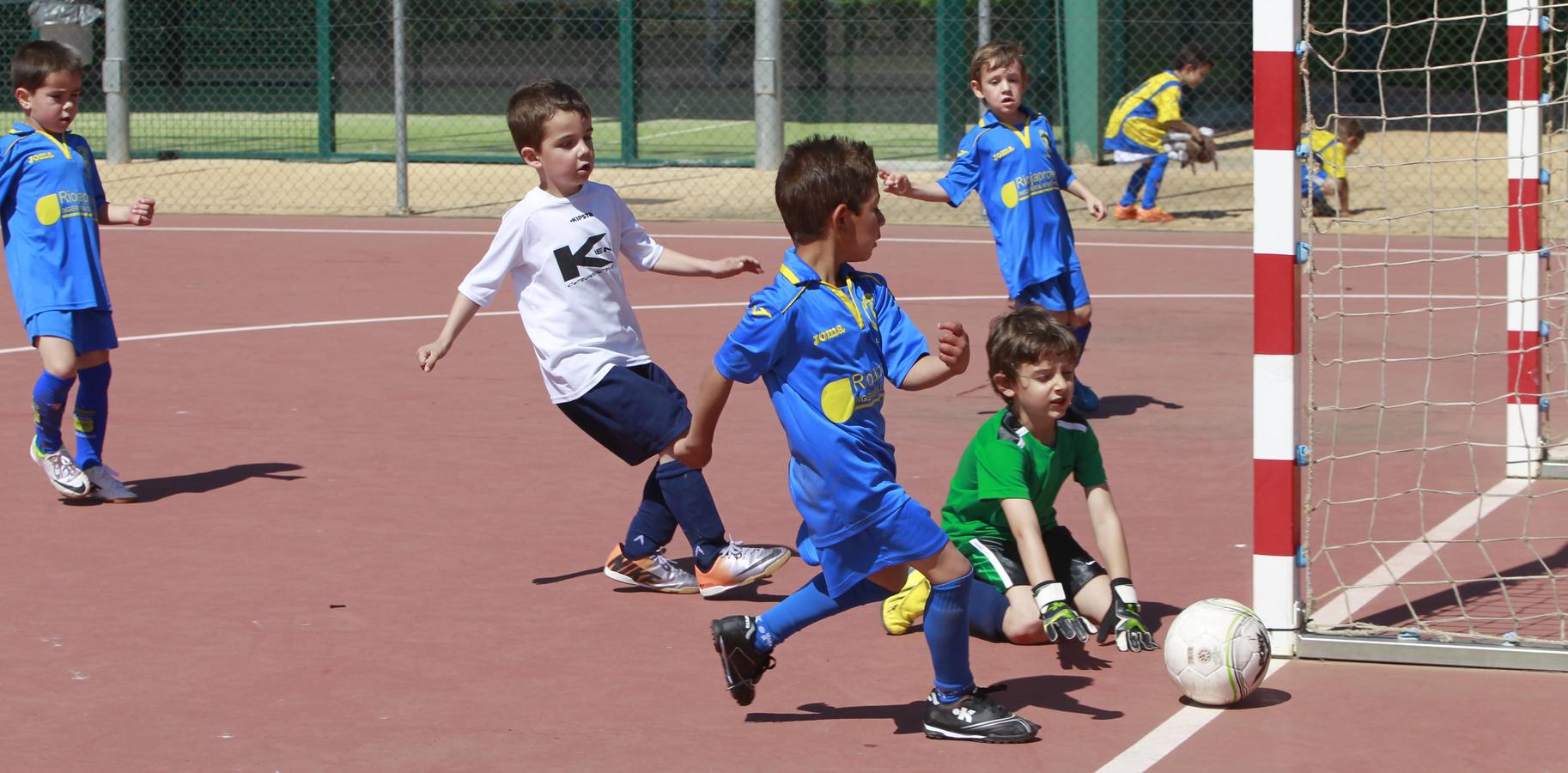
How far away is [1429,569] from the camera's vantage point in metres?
6.19

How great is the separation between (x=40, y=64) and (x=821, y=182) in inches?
157

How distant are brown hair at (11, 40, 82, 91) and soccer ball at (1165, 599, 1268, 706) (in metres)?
4.80

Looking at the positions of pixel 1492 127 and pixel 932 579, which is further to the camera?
pixel 1492 127

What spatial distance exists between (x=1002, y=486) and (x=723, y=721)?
114 centimetres

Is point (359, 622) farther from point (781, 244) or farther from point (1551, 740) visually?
point (781, 244)

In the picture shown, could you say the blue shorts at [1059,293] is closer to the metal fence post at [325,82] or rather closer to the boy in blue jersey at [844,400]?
the boy in blue jersey at [844,400]

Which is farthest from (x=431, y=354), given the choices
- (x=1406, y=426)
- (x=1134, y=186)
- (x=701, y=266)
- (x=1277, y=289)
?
(x=1134, y=186)

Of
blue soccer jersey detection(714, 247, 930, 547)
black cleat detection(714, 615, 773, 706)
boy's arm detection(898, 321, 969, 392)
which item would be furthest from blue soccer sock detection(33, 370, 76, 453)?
boy's arm detection(898, 321, 969, 392)

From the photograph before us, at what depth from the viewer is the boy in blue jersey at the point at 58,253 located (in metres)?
7.22

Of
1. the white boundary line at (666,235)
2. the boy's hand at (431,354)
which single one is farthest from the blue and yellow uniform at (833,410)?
the white boundary line at (666,235)

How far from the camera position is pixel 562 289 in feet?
20.2

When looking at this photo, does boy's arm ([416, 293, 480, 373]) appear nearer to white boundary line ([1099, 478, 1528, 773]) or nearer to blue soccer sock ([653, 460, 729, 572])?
blue soccer sock ([653, 460, 729, 572])

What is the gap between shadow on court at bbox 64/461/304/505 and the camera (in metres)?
7.51

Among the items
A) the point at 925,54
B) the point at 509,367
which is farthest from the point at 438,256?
the point at 925,54
